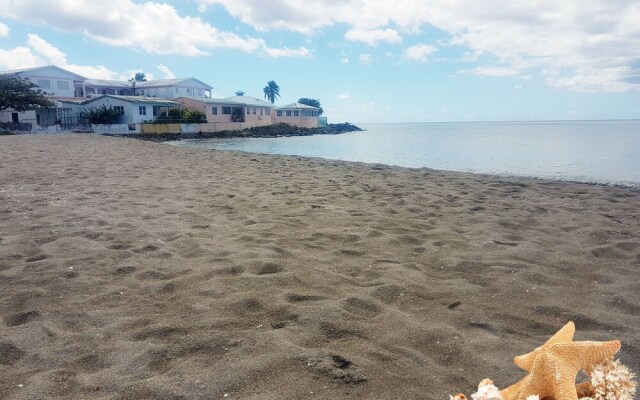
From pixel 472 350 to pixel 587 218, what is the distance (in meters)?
4.30

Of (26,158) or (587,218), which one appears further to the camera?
(26,158)

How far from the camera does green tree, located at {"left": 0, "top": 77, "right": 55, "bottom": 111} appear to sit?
111 ft

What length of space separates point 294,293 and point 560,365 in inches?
78.2

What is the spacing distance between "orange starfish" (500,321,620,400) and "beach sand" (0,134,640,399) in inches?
24.2

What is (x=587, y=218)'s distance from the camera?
5.74m

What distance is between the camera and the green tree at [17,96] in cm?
3372

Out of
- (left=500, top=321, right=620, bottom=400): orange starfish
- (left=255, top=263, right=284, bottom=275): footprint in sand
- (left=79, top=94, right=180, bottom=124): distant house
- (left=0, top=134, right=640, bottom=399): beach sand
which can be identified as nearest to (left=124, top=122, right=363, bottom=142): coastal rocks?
(left=79, top=94, right=180, bottom=124): distant house

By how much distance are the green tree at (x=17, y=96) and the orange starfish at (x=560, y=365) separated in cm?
4160

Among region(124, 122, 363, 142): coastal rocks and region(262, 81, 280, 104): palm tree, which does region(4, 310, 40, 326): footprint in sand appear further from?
region(262, 81, 280, 104): palm tree

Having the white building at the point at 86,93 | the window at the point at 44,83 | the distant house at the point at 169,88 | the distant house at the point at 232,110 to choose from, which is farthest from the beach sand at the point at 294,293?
the distant house at the point at 169,88

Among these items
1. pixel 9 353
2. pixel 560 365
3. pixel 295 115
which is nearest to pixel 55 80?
pixel 295 115

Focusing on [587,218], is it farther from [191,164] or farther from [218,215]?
[191,164]

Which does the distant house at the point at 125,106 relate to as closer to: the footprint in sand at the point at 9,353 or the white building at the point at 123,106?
the white building at the point at 123,106

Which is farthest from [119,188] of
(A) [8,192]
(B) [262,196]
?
(B) [262,196]
